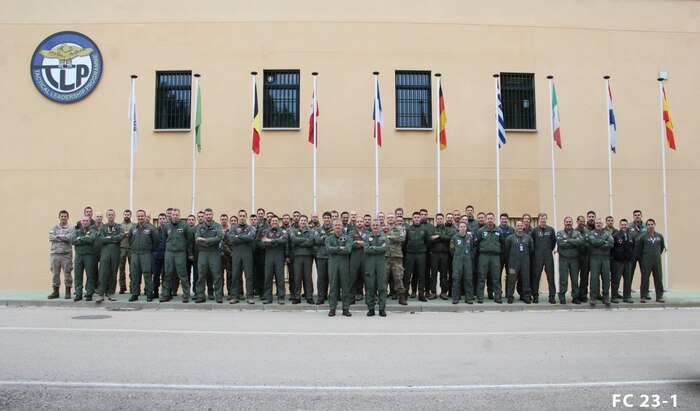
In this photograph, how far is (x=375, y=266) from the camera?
1280 cm

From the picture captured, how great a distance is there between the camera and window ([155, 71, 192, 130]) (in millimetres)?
19125

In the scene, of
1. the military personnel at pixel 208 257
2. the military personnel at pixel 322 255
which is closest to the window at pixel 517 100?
the military personnel at pixel 322 255

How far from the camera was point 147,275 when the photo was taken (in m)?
14.4

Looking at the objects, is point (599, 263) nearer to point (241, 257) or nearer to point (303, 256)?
point (303, 256)

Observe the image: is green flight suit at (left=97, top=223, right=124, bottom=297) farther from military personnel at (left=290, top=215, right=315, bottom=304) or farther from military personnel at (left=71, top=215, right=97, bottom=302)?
military personnel at (left=290, top=215, right=315, bottom=304)

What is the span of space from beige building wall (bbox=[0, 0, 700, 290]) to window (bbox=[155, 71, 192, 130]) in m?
0.30

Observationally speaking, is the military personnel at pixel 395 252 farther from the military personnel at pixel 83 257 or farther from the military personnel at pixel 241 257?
A: the military personnel at pixel 83 257

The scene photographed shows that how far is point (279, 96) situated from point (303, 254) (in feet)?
23.0

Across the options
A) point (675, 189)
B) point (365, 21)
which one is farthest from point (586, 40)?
point (365, 21)

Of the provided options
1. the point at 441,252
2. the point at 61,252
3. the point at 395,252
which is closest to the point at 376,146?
the point at 441,252

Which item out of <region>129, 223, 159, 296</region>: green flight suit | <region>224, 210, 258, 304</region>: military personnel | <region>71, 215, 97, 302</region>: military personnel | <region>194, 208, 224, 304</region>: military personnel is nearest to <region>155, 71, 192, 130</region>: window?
<region>71, 215, 97, 302</region>: military personnel

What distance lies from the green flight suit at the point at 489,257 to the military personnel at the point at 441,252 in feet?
2.86

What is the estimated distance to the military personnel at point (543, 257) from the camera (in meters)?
14.6

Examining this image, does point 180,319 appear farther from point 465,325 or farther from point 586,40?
→ point 586,40
